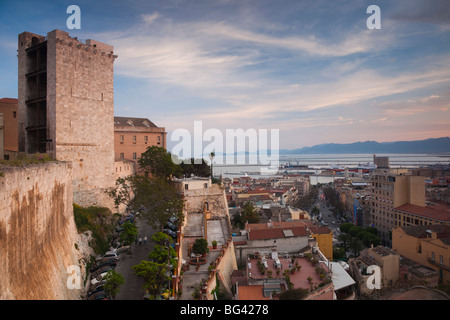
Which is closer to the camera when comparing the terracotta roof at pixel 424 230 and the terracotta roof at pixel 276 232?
the terracotta roof at pixel 276 232

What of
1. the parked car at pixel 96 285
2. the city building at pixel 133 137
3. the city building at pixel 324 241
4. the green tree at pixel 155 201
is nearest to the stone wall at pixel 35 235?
the parked car at pixel 96 285

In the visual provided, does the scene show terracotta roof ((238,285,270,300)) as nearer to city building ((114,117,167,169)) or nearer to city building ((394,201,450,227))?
city building ((114,117,167,169))

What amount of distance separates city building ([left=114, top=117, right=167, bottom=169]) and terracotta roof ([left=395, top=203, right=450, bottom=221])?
24.7m

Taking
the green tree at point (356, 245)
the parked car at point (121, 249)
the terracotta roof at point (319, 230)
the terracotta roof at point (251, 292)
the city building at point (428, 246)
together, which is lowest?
the green tree at point (356, 245)

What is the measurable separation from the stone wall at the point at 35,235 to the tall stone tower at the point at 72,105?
15.5 feet

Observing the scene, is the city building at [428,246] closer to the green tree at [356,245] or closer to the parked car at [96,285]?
the green tree at [356,245]

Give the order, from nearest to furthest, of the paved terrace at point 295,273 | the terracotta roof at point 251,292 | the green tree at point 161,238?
1. the terracotta roof at point 251,292
2. the paved terrace at point 295,273
3. the green tree at point 161,238

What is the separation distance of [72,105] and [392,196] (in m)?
32.4

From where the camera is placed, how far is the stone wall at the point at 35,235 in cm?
677

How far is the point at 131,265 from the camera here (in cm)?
1417

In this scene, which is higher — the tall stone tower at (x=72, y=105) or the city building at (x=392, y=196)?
the tall stone tower at (x=72, y=105)

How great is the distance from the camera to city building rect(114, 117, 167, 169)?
2930 cm
